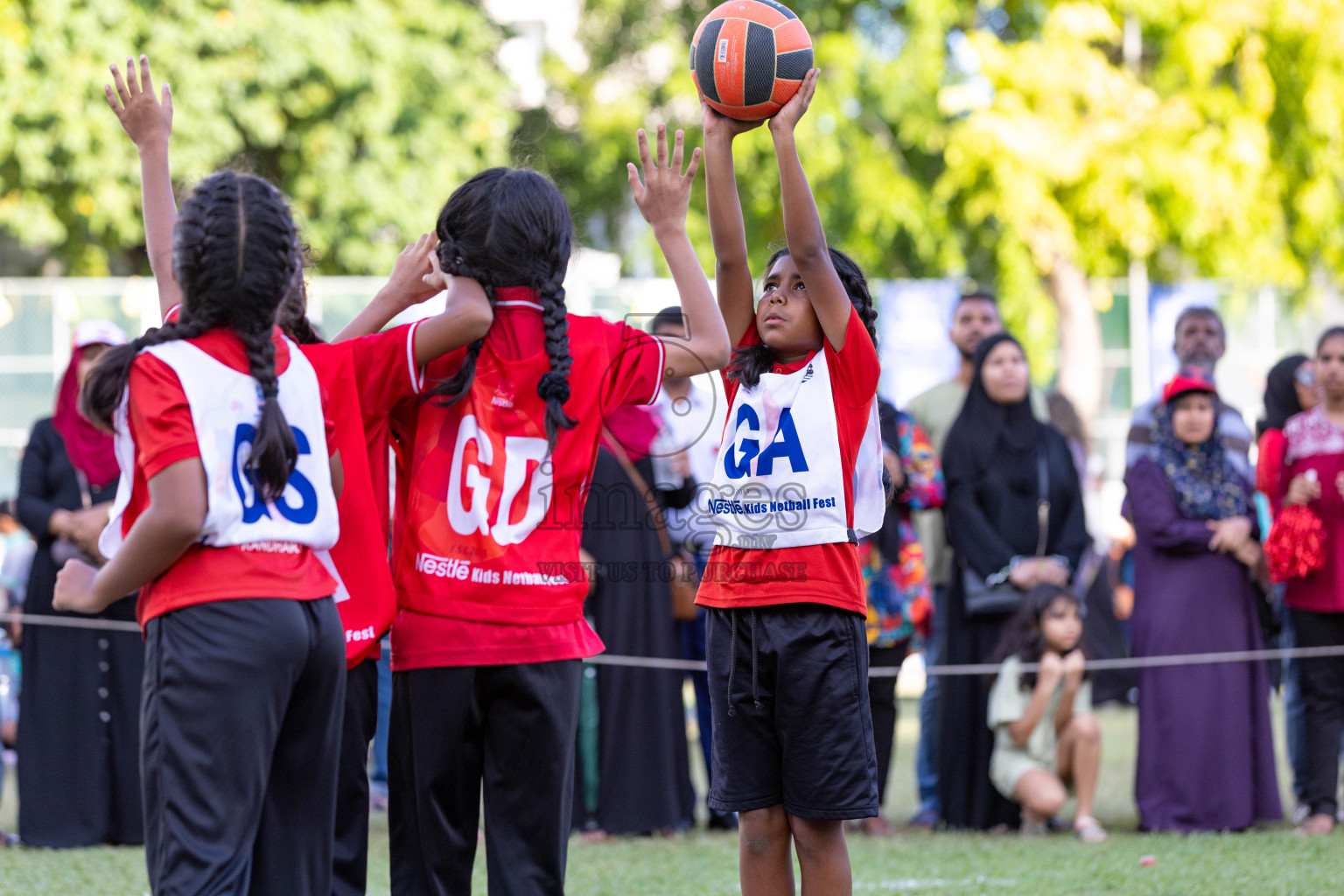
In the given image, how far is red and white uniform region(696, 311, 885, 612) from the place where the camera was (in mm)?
3742

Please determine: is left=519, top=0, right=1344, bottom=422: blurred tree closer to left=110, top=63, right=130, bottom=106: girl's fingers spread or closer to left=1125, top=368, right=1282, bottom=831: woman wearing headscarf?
left=1125, top=368, right=1282, bottom=831: woman wearing headscarf

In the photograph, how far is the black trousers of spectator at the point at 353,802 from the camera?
377 centimetres

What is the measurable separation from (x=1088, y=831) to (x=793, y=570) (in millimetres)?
3363

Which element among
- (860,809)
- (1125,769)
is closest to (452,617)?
(860,809)

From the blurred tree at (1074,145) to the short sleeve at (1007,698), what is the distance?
10.1 metres

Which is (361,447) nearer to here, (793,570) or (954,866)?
(793,570)

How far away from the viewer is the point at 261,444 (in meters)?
2.89

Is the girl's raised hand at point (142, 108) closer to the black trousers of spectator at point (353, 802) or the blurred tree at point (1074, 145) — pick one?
the black trousers of spectator at point (353, 802)

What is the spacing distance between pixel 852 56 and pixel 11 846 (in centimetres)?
1425

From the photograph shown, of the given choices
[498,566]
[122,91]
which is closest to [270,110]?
[122,91]

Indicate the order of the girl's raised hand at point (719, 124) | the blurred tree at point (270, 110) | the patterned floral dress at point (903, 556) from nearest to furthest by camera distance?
the girl's raised hand at point (719, 124)
the patterned floral dress at point (903, 556)
the blurred tree at point (270, 110)

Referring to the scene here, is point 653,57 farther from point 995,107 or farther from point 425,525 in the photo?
point 425,525

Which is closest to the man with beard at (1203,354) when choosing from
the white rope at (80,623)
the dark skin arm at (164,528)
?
the white rope at (80,623)

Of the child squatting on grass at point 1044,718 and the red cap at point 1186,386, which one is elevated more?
the red cap at point 1186,386
